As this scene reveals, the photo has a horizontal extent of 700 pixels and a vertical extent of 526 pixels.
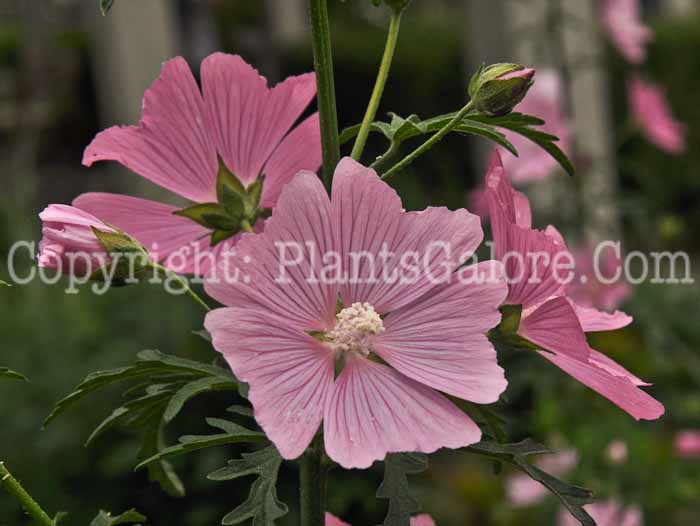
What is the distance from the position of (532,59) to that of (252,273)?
2795 millimetres

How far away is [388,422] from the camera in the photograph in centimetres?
59

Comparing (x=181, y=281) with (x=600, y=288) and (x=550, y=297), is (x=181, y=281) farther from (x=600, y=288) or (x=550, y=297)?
(x=600, y=288)

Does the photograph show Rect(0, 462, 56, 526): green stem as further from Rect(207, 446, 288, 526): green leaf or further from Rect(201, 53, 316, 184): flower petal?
Rect(201, 53, 316, 184): flower petal

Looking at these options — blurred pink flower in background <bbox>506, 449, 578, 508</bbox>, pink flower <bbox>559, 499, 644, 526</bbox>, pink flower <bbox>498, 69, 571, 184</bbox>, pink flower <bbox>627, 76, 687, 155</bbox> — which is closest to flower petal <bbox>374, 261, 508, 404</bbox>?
pink flower <bbox>559, 499, 644, 526</bbox>

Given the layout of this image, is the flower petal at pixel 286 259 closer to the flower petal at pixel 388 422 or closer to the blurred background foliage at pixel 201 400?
the flower petal at pixel 388 422

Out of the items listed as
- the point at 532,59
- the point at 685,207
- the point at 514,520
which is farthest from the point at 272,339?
the point at 685,207

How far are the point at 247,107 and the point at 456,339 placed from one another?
26cm

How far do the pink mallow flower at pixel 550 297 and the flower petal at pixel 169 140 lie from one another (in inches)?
9.2

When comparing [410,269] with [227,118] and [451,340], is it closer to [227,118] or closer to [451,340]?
[451,340]

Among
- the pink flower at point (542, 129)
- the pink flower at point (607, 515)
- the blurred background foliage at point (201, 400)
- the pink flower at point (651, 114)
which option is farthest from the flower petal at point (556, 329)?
the pink flower at point (651, 114)

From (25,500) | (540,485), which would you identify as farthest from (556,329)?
(540,485)

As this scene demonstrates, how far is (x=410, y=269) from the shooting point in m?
0.63

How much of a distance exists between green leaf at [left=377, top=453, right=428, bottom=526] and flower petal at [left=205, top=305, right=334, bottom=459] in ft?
0.21

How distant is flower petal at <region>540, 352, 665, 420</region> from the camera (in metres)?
0.65
